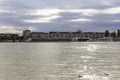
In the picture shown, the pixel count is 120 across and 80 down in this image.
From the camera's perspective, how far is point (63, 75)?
40312 millimetres

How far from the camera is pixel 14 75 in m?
40.8

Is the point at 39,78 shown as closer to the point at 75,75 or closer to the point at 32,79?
the point at 32,79

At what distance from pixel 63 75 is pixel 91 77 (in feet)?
11.4

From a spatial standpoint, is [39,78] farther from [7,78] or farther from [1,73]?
[1,73]

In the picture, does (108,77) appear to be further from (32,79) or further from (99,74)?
(32,79)

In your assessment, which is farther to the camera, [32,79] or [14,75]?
[14,75]

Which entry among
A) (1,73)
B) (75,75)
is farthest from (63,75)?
(1,73)

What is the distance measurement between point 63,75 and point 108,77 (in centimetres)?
484

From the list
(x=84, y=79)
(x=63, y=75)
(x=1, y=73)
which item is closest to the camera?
(x=84, y=79)

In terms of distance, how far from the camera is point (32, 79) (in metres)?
37.7

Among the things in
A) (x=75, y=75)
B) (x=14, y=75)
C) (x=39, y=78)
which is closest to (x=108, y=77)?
(x=75, y=75)

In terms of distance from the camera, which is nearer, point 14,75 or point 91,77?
point 91,77

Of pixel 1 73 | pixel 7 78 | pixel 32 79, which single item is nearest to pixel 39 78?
pixel 32 79

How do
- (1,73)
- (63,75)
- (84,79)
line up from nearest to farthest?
(84,79)
(63,75)
(1,73)
